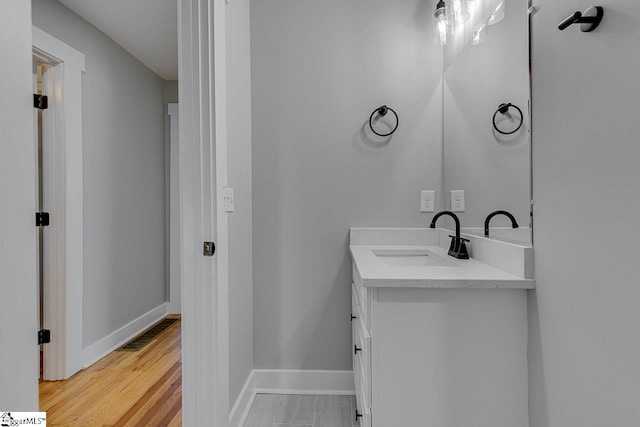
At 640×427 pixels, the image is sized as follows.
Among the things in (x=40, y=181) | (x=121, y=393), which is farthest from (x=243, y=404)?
(x=40, y=181)

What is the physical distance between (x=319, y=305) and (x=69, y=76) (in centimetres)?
226

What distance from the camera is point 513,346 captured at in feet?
3.84

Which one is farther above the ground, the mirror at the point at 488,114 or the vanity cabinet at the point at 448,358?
the mirror at the point at 488,114

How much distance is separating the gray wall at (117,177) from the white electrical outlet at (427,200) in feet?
7.74

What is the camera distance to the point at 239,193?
183 centimetres

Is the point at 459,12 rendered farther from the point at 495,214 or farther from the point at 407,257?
the point at 407,257

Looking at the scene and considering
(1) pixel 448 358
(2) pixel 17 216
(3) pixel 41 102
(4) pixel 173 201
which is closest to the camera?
(2) pixel 17 216

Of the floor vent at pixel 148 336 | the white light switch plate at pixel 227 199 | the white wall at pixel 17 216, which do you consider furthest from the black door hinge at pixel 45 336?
the white wall at pixel 17 216

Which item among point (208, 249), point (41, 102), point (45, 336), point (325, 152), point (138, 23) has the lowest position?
point (45, 336)

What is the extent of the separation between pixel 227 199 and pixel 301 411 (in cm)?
121

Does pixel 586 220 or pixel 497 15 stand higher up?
pixel 497 15

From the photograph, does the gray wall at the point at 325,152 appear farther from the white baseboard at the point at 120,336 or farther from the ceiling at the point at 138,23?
the white baseboard at the point at 120,336

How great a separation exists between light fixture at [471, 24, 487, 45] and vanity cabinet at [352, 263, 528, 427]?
1.09 m

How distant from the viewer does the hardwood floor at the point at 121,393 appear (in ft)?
6.19
